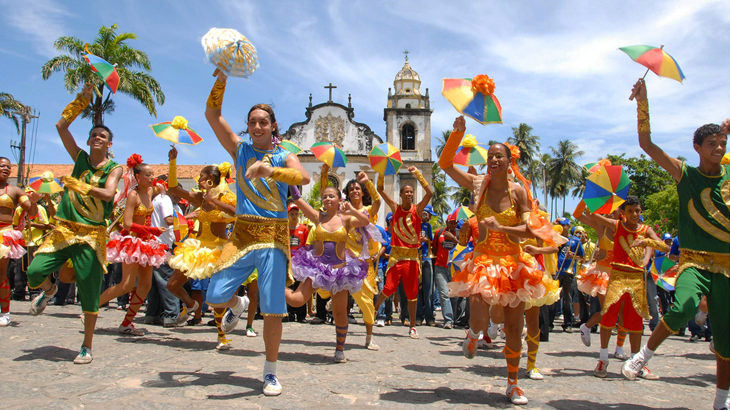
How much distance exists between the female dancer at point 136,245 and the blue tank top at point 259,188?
Answer: 3031 millimetres

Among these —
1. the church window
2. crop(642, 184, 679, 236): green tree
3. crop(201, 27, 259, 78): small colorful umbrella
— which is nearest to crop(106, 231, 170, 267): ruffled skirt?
crop(201, 27, 259, 78): small colorful umbrella

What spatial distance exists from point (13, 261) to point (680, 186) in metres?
12.5

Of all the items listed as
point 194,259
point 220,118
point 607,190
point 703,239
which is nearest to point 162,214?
point 194,259

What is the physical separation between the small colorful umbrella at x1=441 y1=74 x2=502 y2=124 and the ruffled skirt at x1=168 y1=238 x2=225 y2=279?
3.13 m

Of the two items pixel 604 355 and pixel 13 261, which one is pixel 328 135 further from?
pixel 604 355

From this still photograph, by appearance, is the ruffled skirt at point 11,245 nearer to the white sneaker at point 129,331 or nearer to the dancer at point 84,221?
the white sneaker at point 129,331

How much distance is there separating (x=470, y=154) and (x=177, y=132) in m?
3.73

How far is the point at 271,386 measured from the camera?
4008 millimetres

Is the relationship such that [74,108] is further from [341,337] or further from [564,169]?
[564,169]

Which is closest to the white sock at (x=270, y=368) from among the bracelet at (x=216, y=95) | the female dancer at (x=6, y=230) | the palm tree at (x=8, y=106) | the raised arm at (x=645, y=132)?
the bracelet at (x=216, y=95)

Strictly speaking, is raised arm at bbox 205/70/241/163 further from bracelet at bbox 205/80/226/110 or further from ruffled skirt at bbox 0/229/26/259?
ruffled skirt at bbox 0/229/26/259

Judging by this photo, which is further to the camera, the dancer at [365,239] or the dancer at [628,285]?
the dancer at [365,239]

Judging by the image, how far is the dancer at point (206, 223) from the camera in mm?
6117

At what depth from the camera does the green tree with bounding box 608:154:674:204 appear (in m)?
50.0
